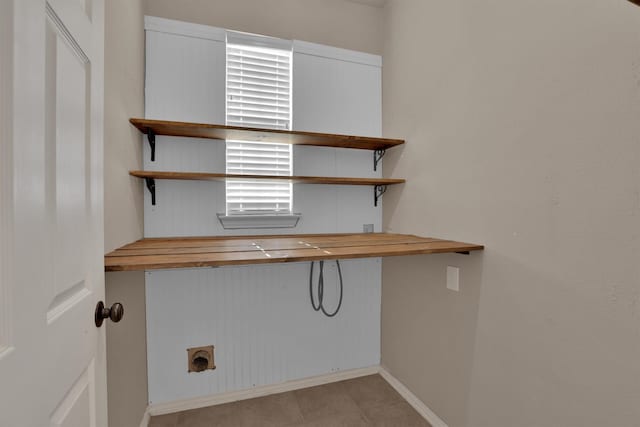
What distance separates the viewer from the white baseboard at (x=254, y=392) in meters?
1.86

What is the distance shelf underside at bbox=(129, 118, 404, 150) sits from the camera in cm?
165

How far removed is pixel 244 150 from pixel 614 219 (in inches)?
73.3

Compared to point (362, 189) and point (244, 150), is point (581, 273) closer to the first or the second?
point (362, 189)

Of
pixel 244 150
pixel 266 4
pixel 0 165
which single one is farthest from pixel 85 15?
pixel 266 4

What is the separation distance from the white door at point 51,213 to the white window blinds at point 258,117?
1.13 m

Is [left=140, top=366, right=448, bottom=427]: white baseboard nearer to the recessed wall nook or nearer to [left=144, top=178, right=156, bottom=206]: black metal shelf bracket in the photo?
the recessed wall nook

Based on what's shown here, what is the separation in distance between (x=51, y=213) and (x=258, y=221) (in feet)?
4.78

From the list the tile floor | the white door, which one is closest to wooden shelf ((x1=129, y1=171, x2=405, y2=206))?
the white door

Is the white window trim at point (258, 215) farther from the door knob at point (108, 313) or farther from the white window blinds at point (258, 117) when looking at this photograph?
the door knob at point (108, 313)

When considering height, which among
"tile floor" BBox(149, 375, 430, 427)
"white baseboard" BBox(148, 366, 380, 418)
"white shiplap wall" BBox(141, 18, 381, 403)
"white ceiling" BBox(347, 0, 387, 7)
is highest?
"white ceiling" BBox(347, 0, 387, 7)

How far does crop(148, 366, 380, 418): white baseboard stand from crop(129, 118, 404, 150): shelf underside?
166 centimetres

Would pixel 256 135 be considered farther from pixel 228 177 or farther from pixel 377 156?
pixel 377 156

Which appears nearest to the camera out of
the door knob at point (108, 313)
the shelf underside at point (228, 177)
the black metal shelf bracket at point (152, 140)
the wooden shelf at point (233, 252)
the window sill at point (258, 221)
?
the door knob at point (108, 313)

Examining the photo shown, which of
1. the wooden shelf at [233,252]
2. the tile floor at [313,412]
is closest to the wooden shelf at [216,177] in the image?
the wooden shelf at [233,252]
